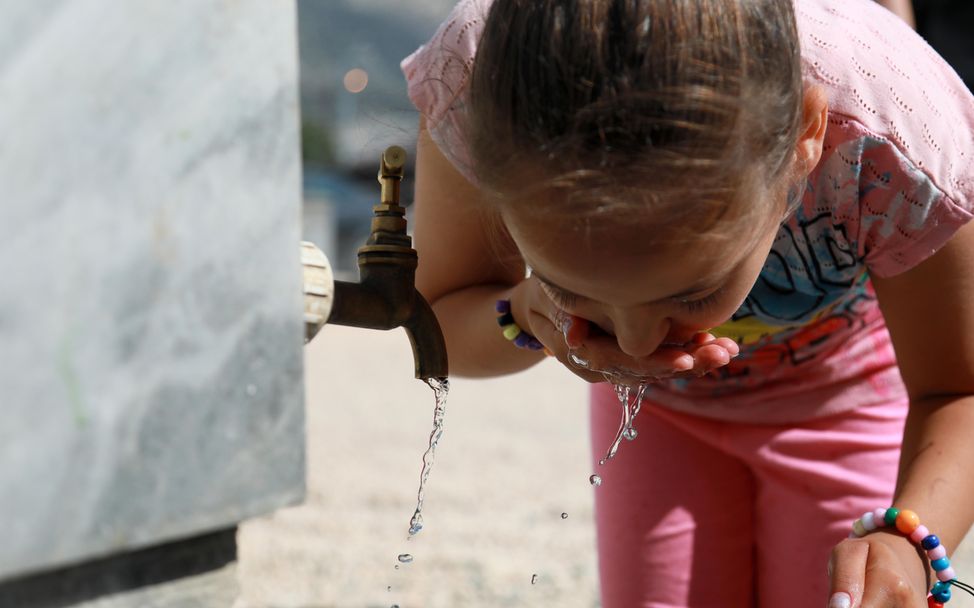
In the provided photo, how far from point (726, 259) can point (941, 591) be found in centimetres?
56

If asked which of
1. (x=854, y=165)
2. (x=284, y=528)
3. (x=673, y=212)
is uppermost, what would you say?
(x=854, y=165)

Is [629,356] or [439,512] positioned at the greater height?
[629,356]

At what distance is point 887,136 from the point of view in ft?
4.50

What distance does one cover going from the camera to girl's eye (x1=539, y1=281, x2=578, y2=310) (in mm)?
1249

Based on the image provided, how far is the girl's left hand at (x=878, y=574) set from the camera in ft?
4.02

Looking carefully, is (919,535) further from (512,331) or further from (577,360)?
(512,331)

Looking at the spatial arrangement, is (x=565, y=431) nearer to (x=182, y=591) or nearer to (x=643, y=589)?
(x=643, y=589)

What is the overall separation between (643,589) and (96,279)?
1304 millimetres

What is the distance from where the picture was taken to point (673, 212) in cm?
110

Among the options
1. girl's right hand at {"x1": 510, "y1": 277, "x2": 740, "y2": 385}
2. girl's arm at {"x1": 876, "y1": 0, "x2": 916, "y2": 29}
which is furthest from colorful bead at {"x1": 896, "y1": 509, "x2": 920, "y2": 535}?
girl's arm at {"x1": 876, "y1": 0, "x2": 916, "y2": 29}

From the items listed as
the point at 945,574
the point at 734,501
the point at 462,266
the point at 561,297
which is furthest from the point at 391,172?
the point at 734,501

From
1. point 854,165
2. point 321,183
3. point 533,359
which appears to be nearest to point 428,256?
point 533,359

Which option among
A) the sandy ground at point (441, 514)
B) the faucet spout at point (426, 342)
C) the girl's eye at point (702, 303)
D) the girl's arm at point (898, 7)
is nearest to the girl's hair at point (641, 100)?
the girl's eye at point (702, 303)

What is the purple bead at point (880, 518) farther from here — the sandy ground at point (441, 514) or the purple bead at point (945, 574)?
the sandy ground at point (441, 514)
